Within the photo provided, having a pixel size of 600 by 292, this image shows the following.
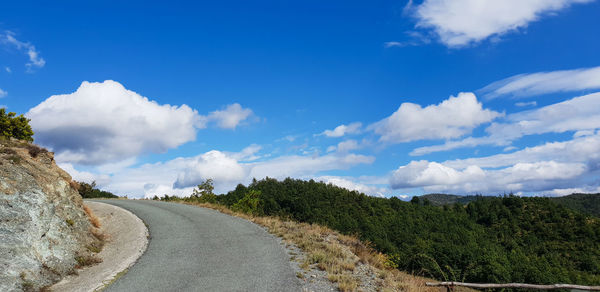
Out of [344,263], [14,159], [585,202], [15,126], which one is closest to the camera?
[344,263]

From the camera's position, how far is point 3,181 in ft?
40.2

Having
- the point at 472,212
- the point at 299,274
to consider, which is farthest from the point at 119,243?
the point at 472,212

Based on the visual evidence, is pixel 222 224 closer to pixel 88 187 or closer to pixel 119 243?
pixel 119 243

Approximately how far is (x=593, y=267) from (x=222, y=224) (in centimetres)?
5815

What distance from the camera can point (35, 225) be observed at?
1166 centimetres

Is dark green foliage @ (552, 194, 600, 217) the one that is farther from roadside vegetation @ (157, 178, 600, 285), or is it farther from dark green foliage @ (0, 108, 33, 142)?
dark green foliage @ (0, 108, 33, 142)

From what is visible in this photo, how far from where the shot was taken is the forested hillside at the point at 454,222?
4100 centimetres

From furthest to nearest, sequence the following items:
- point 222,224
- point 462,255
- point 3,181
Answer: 1. point 462,255
2. point 222,224
3. point 3,181

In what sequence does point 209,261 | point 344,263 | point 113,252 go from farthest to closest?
1. point 113,252
2. point 209,261
3. point 344,263

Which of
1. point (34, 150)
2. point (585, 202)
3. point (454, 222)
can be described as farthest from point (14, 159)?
point (585, 202)

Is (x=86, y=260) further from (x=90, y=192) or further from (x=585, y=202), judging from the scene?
(x=585, y=202)

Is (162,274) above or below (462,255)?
above

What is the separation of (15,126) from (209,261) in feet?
76.9

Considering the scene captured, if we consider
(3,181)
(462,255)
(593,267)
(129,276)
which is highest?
(3,181)
